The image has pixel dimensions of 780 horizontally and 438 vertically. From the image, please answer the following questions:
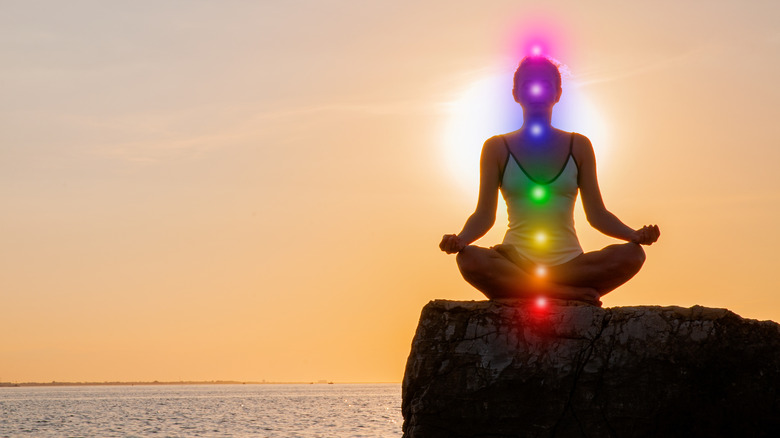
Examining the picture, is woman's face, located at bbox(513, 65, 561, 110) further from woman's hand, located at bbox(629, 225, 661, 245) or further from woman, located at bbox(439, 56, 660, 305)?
woman's hand, located at bbox(629, 225, 661, 245)

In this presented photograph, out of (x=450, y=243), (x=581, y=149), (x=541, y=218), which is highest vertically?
(x=581, y=149)

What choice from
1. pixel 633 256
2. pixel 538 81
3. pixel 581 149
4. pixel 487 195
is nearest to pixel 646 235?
pixel 633 256

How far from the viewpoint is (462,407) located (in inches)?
291

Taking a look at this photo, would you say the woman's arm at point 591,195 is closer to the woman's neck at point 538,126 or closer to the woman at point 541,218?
the woman at point 541,218

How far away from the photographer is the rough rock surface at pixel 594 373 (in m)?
7.09

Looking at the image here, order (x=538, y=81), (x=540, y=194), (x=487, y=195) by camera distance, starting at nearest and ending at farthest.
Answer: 1. (x=540, y=194)
2. (x=487, y=195)
3. (x=538, y=81)

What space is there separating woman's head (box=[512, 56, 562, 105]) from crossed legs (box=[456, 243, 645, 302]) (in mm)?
1321

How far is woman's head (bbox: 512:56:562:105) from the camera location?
833cm

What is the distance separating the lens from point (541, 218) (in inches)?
314

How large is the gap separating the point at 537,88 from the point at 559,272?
4.93ft

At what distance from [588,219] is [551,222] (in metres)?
0.49

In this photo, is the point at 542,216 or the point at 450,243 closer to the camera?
the point at 450,243

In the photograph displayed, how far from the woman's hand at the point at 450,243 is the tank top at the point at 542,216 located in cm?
41

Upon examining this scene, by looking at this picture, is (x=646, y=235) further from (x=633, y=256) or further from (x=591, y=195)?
(x=591, y=195)
